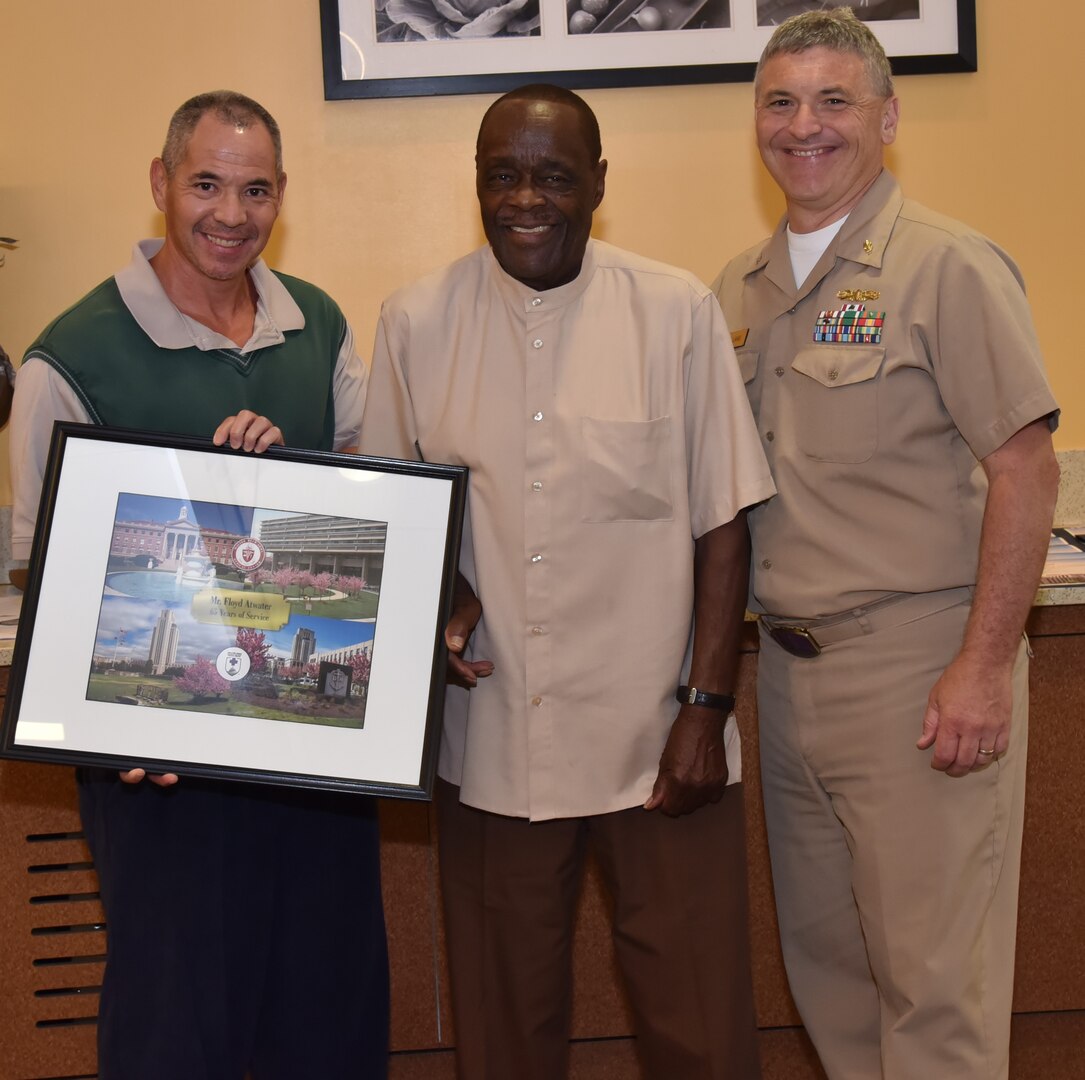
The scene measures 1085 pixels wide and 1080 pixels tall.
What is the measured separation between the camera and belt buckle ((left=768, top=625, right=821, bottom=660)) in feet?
6.11

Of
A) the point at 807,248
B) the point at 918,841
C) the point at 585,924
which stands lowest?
the point at 585,924

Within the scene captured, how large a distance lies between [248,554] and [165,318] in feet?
1.22

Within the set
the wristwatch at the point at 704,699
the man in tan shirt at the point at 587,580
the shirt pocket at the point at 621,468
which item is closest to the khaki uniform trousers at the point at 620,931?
the man in tan shirt at the point at 587,580

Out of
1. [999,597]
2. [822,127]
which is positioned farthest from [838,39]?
[999,597]

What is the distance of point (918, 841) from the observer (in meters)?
1.78

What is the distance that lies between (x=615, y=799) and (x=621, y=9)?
1.78m

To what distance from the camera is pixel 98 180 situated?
2.71 meters

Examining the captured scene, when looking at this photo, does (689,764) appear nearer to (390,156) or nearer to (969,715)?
(969,715)

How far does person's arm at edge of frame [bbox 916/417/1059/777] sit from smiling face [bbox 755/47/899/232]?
1.57 ft

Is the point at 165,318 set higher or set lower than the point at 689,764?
higher

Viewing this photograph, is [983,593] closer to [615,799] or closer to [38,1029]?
[615,799]

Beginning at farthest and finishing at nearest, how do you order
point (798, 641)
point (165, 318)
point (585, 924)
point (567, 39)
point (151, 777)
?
point (567, 39) < point (585, 924) < point (798, 641) < point (165, 318) < point (151, 777)

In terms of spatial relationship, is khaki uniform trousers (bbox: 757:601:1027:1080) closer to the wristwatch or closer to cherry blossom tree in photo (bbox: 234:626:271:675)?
the wristwatch

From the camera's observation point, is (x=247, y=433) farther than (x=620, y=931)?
No
